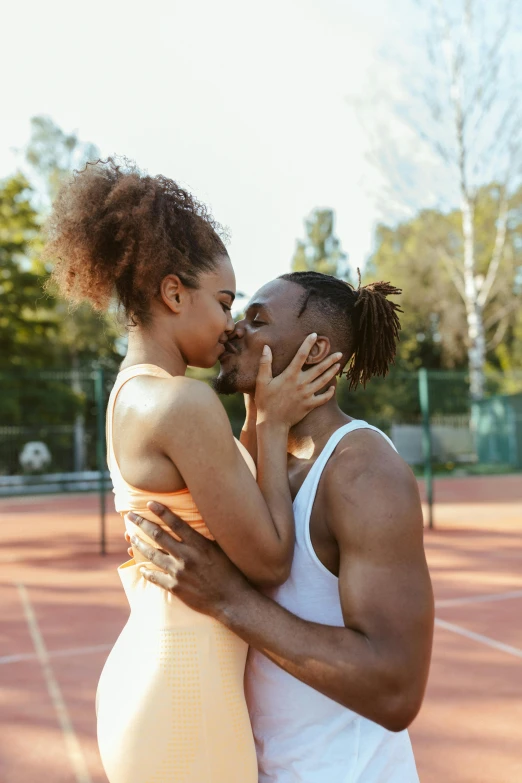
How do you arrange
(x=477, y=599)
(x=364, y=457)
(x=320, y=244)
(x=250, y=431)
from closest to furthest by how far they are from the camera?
(x=364, y=457)
(x=250, y=431)
(x=477, y=599)
(x=320, y=244)

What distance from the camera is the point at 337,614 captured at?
160cm

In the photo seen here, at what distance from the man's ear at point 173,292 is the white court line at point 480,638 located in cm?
460

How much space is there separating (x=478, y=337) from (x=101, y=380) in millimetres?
15612

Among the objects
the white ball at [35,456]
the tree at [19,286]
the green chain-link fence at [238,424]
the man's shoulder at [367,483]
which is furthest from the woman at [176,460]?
the tree at [19,286]

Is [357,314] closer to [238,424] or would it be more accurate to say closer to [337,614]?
[337,614]

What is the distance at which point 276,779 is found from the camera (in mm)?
1593

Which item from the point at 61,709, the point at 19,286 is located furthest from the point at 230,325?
the point at 19,286

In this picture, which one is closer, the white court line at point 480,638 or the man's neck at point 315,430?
the man's neck at point 315,430

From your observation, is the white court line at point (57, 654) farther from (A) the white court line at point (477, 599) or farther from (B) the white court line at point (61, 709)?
(A) the white court line at point (477, 599)

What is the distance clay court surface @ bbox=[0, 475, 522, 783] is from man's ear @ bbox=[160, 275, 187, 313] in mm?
2884

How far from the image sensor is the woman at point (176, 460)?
148 cm

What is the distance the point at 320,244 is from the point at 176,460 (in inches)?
1575

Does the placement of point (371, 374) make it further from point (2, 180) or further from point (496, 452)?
point (2, 180)

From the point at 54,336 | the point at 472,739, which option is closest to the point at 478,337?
the point at 54,336
